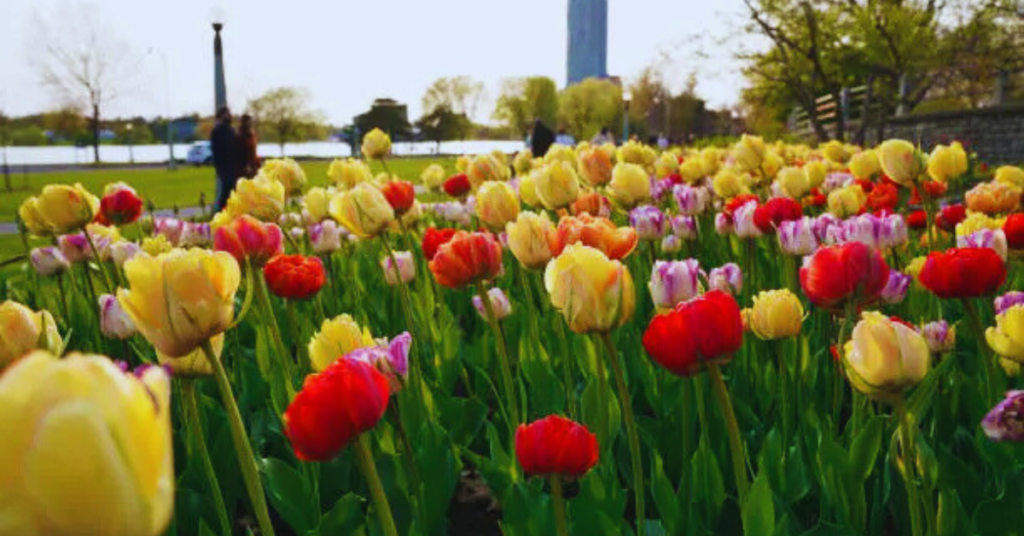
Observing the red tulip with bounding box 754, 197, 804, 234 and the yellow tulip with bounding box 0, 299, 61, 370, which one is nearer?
the yellow tulip with bounding box 0, 299, 61, 370

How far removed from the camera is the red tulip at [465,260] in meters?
1.84

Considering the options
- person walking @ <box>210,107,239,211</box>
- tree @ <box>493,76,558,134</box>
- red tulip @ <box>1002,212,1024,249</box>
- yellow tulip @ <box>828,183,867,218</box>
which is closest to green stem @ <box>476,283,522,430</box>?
red tulip @ <box>1002,212,1024,249</box>

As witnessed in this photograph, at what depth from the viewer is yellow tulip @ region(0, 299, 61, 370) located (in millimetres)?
1393

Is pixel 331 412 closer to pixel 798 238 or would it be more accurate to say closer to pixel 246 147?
pixel 798 238

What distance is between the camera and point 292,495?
1701 mm

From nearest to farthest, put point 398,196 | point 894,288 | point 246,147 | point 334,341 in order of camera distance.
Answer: point 334,341 → point 894,288 → point 398,196 → point 246,147

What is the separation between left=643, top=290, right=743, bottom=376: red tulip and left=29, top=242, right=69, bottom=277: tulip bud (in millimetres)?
2774

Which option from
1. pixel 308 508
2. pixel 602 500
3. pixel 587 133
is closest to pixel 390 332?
pixel 308 508

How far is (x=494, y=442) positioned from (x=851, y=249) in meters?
0.77

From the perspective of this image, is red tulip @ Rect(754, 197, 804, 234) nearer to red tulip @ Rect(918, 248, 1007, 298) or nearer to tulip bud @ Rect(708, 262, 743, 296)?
tulip bud @ Rect(708, 262, 743, 296)

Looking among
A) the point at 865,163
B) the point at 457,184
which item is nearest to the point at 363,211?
the point at 457,184

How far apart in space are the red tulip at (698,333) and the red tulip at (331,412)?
43 centimetres

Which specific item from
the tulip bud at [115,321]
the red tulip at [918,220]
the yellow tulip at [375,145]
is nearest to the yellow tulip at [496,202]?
the tulip bud at [115,321]

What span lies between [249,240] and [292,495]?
0.67 metres
